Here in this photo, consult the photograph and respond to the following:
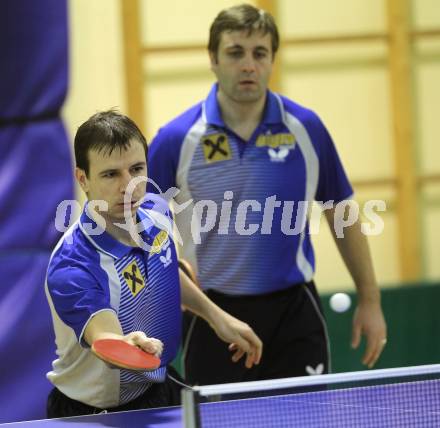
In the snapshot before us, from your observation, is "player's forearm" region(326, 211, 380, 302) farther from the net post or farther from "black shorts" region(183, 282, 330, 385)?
the net post

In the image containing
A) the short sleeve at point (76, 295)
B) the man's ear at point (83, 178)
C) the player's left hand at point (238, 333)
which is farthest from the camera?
the player's left hand at point (238, 333)

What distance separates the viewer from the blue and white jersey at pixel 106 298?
2.17m

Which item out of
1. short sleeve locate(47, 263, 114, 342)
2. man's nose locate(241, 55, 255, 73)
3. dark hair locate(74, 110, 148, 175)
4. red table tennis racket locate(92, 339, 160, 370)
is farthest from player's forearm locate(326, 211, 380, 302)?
red table tennis racket locate(92, 339, 160, 370)

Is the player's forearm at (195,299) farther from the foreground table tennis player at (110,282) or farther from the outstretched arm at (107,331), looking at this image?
the outstretched arm at (107,331)

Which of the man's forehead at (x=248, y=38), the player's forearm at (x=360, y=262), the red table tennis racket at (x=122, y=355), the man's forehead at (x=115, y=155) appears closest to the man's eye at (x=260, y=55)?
the man's forehead at (x=248, y=38)

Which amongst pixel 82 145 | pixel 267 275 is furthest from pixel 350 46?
pixel 82 145

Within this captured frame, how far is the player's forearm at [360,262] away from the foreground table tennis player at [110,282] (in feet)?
3.30

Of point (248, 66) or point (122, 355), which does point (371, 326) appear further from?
point (122, 355)

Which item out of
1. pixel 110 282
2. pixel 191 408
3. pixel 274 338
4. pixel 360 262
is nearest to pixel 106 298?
pixel 110 282

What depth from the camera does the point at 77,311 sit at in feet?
7.01

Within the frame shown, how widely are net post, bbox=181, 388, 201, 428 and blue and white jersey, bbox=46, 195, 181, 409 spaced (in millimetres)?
364

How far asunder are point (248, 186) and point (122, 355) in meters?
1.38

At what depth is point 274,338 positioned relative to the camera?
332 cm

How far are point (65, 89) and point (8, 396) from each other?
1.50m
